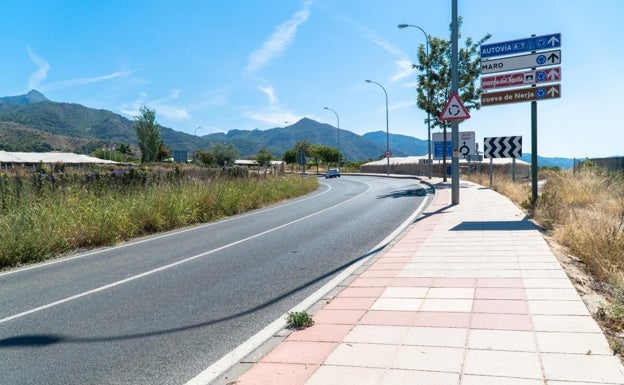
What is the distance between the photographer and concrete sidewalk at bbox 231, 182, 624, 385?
320 cm

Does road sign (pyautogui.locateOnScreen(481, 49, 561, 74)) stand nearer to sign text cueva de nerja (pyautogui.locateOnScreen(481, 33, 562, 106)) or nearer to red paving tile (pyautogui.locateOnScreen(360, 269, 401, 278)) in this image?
sign text cueva de nerja (pyautogui.locateOnScreen(481, 33, 562, 106))

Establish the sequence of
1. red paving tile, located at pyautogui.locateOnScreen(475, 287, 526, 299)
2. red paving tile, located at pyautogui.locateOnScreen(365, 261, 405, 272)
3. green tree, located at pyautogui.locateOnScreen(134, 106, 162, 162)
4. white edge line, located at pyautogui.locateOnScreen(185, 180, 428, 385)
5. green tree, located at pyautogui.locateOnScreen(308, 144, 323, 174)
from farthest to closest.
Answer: green tree, located at pyautogui.locateOnScreen(308, 144, 323, 174) < green tree, located at pyautogui.locateOnScreen(134, 106, 162, 162) < red paving tile, located at pyautogui.locateOnScreen(365, 261, 405, 272) < red paving tile, located at pyautogui.locateOnScreen(475, 287, 526, 299) < white edge line, located at pyautogui.locateOnScreen(185, 180, 428, 385)

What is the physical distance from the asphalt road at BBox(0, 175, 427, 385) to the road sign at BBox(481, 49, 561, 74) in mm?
5976

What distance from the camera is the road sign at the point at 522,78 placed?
12.4 metres

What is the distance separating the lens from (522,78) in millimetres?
12852

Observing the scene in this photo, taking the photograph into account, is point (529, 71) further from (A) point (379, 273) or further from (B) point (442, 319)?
(B) point (442, 319)

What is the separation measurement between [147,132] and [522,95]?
206 feet

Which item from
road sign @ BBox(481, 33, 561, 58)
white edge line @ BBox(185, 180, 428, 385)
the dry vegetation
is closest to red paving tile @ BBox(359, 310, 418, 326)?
white edge line @ BBox(185, 180, 428, 385)

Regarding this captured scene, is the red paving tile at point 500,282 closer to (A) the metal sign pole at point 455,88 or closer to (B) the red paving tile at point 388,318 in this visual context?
(B) the red paving tile at point 388,318

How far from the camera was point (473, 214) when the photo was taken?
41.0ft

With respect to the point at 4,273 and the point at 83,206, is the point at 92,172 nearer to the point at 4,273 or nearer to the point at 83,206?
the point at 83,206

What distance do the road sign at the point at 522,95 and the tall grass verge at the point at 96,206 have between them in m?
9.38

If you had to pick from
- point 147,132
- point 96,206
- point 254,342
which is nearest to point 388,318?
point 254,342

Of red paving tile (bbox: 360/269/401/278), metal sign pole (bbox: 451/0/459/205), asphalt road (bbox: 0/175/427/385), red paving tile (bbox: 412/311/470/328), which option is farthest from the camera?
metal sign pole (bbox: 451/0/459/205)
